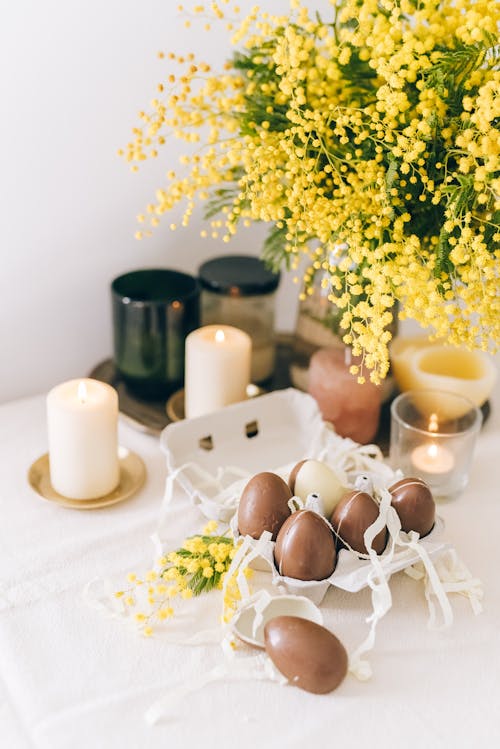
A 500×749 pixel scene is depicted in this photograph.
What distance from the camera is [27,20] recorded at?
101cm

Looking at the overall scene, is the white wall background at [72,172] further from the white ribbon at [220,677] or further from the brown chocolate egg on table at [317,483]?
the white ribbon at [220,677]

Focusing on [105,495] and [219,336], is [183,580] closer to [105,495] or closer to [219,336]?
[105,495]

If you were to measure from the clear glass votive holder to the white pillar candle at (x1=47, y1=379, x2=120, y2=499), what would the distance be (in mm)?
326

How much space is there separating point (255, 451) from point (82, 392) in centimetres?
23

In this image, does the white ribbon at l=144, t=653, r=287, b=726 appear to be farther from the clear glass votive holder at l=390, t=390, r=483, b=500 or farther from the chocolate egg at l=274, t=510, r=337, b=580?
the clear glass votive holder at l=390, t=390, r=483, b=500

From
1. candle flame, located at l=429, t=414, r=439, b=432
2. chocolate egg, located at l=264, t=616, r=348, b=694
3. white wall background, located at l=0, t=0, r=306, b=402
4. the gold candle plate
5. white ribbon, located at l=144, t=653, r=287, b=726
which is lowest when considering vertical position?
the gold candle plate

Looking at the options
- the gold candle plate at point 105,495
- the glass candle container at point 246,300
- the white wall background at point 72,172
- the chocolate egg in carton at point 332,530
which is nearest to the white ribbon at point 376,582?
the chocolate egg in carton at point 332,530

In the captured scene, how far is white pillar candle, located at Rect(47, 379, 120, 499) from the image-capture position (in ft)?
3.16

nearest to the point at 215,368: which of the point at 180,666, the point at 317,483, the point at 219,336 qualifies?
the point at 219,336

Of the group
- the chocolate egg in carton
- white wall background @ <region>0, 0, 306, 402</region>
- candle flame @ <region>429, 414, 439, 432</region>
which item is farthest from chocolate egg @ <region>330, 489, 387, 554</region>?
white wall background @ <region>0, 0, 306, 402</region>

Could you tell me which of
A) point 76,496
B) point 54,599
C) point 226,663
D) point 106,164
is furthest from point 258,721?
point 106,164

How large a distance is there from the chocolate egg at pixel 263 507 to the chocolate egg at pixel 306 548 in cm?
3

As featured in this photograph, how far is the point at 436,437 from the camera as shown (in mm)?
1007

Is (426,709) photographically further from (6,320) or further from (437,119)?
(6,320)
